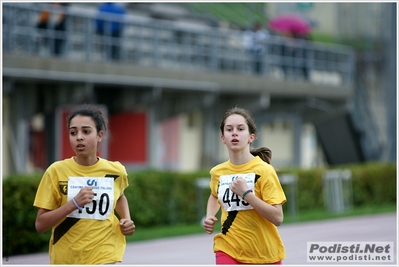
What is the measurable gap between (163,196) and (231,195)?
34.4 feet

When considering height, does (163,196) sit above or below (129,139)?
below

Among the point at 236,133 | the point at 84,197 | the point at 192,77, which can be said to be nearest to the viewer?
the point at 84,197

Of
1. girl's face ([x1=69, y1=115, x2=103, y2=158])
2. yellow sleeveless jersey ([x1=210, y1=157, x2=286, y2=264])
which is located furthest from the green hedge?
yellow sleeveless jersey ([x1=210, y1=157, x2=286, y2=264])

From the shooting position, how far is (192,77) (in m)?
19.4

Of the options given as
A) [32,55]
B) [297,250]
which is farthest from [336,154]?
[297,250]

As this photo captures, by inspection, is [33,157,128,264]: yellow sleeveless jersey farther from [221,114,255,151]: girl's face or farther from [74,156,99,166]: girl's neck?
[221,114,255,151]: girl's face

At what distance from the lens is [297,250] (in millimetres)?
11180

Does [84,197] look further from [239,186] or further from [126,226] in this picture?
[239,186]

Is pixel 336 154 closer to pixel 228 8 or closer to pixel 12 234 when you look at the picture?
pixel 228 8

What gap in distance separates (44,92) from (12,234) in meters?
6.52

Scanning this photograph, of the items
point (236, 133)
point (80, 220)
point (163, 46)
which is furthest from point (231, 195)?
point (163, 46)

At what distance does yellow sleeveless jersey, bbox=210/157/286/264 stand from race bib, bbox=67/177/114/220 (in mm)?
721

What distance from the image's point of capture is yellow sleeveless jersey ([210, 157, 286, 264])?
221 inches

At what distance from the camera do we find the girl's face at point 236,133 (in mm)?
5641
